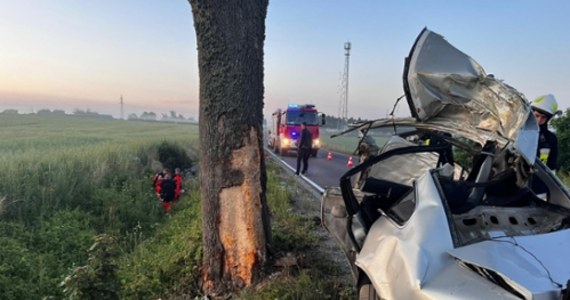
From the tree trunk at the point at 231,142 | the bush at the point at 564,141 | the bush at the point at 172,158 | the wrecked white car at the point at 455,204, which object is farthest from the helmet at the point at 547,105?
the bush at the point at 172,158

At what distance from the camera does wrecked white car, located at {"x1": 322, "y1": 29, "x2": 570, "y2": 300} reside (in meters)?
2.01

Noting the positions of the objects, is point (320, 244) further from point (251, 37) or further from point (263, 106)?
point (251, 37)

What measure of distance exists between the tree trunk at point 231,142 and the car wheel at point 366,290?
1.51 m

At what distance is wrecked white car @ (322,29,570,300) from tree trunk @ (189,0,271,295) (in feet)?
2.91

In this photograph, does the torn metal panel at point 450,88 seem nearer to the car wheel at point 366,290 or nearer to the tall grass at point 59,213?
the car wheel at point 366,290

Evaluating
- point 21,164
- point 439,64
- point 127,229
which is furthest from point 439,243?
point 21,164

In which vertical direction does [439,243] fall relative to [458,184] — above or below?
below

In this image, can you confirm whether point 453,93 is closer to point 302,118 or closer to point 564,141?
point 564,141

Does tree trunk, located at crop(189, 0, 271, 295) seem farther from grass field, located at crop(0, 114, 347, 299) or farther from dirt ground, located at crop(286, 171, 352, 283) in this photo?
dirt ground, located at crop(286, 171, 352, 283)

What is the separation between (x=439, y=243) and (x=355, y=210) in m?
0.97

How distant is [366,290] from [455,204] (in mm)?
856

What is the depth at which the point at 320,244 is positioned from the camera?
5211 millimetres

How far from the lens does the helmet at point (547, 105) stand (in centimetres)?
458

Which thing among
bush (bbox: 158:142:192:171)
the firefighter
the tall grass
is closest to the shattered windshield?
bush (bbox: 158:142:192:171)
